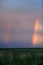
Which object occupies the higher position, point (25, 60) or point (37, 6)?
point (37, 6)

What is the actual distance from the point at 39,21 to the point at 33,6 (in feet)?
1.40

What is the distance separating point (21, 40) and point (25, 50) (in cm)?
28

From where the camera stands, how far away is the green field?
5453mm

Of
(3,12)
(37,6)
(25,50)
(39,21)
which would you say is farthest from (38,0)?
(25,50)

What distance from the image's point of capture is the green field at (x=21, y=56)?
545 cm

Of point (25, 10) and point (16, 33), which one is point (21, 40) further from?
point (25, 10)

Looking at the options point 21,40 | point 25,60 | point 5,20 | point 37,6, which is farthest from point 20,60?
point 37,6

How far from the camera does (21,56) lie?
18.0ft

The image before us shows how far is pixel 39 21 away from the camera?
5719mm

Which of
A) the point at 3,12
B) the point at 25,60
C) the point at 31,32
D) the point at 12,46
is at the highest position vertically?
the point at 3,12

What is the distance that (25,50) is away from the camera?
5.58 metres

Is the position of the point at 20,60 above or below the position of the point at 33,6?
below

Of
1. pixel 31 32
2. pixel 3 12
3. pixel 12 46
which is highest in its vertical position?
pixel 3 12

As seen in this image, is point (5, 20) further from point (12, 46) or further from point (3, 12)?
point (12, 46)
